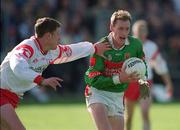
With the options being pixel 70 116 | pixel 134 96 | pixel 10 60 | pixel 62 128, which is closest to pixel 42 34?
pixel 10 60

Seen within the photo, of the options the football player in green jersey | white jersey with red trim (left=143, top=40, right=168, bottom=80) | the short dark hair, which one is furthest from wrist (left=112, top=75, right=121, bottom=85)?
white jersey with red trim (left=143, top=40, right=168, bottom=80)

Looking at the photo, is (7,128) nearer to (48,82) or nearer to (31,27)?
(48,82)

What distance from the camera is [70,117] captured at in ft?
59.4

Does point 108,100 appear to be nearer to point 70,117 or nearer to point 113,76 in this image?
point 113,76

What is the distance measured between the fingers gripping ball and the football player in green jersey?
0.15 meters

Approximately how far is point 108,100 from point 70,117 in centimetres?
777

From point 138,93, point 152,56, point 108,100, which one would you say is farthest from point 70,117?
point 108,100

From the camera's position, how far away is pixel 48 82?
29.5ft

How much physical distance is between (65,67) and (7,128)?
13742mm

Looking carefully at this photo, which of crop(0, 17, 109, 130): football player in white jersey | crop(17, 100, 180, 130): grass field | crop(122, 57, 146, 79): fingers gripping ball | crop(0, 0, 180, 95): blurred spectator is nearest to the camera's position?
crop(0, 17, 109, 130): football player in white jersey

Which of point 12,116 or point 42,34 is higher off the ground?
point 42,34

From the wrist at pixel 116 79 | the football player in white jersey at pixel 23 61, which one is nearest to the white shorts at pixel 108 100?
the wrist at pixel 116 79

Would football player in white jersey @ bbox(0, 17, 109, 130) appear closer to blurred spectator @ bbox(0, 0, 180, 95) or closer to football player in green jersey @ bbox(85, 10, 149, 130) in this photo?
football player in green jersey @ bbox(85, 10, 149, 130)

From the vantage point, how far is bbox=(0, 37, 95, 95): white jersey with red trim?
912cm
